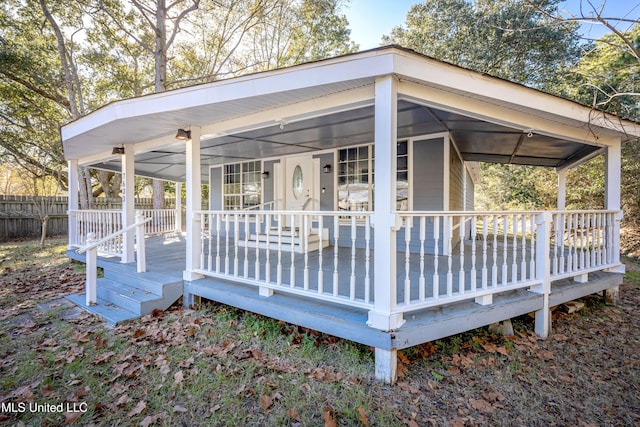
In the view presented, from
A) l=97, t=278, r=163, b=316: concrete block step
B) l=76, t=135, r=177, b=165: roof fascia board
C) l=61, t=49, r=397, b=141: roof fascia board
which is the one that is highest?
l=61, t=49, r=397, b=141: roof fascia board

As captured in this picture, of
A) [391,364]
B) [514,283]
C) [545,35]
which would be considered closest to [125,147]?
[391,364]

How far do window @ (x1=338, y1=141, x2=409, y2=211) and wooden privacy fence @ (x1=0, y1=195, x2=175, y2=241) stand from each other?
36.1 ft

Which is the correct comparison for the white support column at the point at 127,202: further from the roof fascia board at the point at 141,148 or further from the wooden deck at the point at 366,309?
the wooden deck at the point at 366,309

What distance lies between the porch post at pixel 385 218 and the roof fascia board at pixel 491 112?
0.89ft

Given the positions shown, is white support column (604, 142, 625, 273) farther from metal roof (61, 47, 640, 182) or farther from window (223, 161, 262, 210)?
window (223, 161, 262, 210)

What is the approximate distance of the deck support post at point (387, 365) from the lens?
2701 millimetres

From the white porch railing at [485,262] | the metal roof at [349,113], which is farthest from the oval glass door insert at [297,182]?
the white porch railing at [485,262]

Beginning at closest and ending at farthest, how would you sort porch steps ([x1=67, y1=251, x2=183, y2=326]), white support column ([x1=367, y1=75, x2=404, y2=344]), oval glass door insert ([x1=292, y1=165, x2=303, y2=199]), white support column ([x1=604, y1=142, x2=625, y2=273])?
1. white support column ([x1=367, y1=75, x2=404, y2=344])
2. porch steps ([x1=67, y1=251, x2=183, y2=326])
3. white support column ([x1=604, y1=142, x2=625, y2=273])
4. oval glass door insert ([x1=292, y1=165, x2=303, y2=199])

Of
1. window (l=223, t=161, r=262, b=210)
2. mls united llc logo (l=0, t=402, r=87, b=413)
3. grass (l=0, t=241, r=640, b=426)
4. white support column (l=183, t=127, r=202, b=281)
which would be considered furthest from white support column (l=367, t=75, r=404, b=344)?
window (l=223, t=161, r=262, b=210)

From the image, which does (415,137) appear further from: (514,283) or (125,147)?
(125,147)

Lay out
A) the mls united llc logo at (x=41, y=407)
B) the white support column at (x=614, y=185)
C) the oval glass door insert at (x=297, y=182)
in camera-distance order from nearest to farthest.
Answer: the mls united llc logo at (x=41, y=407)
the white support column at (x=614, y=185)
the oval glass door insert at (x=297, y=182)

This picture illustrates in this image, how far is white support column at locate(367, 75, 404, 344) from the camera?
264 centimetres

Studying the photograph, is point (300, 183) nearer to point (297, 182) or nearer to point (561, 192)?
point (297, 182)

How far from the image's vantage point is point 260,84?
125 inches
